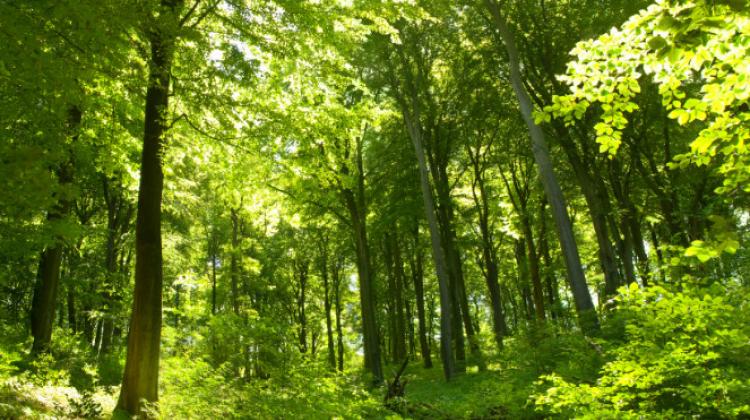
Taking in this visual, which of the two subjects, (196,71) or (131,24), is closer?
(131,24)

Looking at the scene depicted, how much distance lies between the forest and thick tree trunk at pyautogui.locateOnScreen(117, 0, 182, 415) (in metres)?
0.04

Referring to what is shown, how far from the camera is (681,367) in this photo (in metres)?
3.86

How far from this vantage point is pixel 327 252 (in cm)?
2989

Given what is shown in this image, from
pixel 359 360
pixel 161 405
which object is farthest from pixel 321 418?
pixel 359 360

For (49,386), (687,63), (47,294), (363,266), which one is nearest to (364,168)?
(363,266)

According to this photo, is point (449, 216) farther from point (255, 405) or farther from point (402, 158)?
point (255, 405)

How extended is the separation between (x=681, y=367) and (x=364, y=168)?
1632 cm

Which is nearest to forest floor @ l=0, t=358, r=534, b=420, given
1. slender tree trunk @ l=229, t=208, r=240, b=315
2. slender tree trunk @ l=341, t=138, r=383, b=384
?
slender tree trunk @ l=341, t=138, r=383, b=384

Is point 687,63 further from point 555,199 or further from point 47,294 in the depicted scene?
point 47,294

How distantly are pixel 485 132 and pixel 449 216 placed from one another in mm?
3913

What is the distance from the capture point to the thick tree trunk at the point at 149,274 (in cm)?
689

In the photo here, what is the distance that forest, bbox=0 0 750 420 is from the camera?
3.48 m

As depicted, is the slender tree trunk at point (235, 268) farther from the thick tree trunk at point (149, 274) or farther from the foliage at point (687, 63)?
the foliage at point (687, 63)

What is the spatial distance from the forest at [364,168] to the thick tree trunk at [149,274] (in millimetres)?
36
